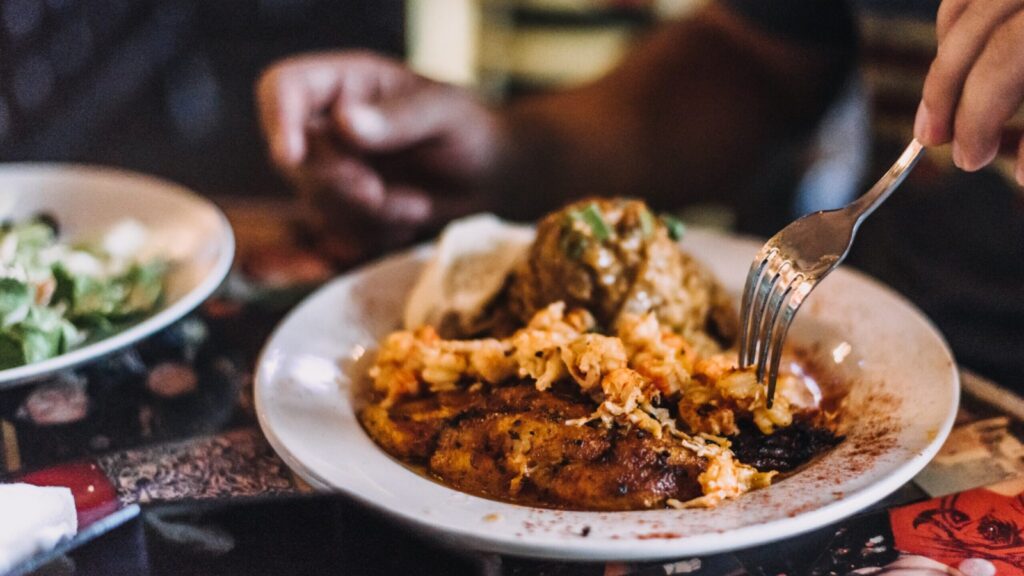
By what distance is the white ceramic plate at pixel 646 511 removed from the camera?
0.76 m

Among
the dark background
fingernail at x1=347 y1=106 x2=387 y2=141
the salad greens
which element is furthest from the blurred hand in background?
the dark background

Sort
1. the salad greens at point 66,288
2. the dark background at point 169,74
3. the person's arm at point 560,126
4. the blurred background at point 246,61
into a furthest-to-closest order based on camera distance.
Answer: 1. the dark background at point 169,74
2. the blurred background at point 246,61
3. the person's arm at point 560,126
4. the salad greens at point 66,288

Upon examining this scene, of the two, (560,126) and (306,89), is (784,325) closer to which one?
(306,89)

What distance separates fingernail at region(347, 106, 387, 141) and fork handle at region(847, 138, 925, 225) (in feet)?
2.94

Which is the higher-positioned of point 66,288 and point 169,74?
point 66,288

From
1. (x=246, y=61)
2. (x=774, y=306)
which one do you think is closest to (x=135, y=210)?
(x=774, y=306)

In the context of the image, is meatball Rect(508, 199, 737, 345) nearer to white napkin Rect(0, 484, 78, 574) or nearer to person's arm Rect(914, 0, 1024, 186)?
person's arm Rect(914, 0, 1024, 186)

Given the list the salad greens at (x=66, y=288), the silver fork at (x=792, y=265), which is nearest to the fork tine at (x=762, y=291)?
the silver fork at (x=792, y=265)

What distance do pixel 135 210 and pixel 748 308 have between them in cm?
110

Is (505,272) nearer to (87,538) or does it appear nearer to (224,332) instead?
(224,332)

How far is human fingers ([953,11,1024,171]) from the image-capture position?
0.88m

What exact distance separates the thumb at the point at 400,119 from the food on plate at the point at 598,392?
0.49m

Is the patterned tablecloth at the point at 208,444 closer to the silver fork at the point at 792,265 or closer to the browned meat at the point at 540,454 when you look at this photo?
the browned meat at the point at 540,454

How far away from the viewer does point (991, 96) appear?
2.95ft
